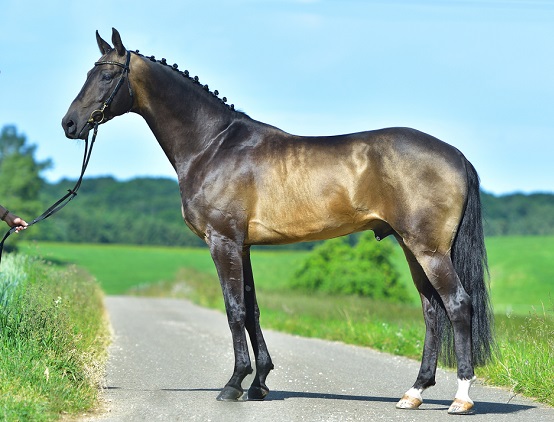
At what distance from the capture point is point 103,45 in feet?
28.1

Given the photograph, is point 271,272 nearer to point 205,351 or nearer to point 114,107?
point 205,351

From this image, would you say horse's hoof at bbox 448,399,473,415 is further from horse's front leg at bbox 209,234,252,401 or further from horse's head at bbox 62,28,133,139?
horse's head at bbox 62,28,133,139

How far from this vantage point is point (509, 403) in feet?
A: 26.7

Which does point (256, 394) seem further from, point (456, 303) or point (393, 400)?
point (456, 303)

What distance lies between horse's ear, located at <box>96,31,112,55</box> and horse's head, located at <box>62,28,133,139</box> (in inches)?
3.0

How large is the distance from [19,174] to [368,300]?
2476 inches

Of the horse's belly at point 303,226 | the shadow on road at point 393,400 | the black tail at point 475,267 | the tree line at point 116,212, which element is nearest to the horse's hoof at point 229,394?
the shadow on road at point 393,400

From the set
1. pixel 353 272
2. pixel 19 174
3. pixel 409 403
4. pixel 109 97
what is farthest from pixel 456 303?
pixel 19 174

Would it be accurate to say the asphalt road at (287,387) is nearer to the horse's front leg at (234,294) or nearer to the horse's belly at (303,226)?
the horse's front leg at (234,294)

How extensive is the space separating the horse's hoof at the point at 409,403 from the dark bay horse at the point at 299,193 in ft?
0.04

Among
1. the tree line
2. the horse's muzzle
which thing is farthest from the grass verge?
the tree line

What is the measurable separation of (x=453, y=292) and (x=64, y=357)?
3682mm

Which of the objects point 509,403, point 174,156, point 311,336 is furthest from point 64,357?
point 311,336

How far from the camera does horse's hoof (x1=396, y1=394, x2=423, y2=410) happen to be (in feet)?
25.3
